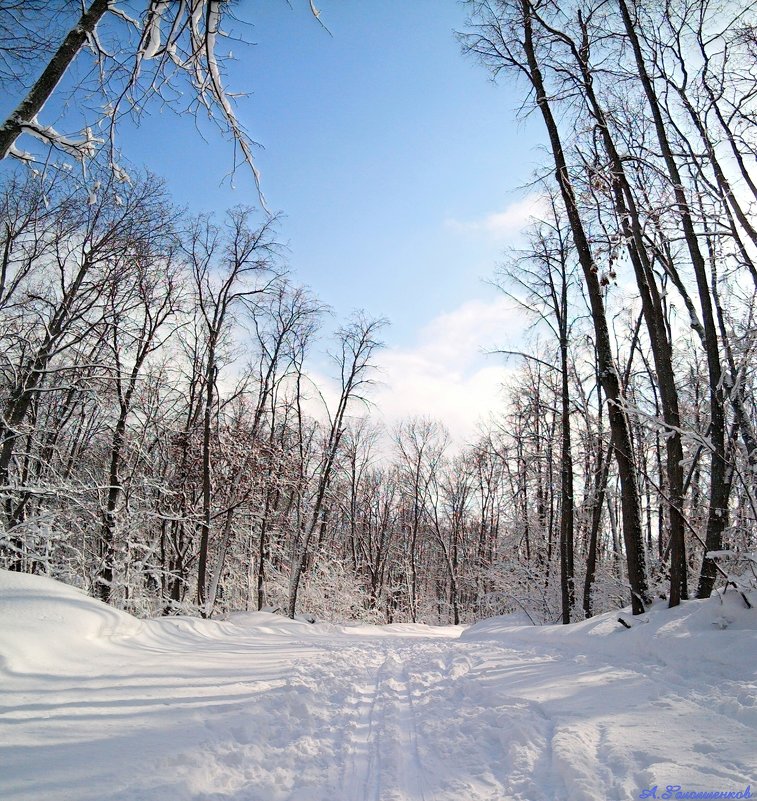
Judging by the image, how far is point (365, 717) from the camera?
4.23m

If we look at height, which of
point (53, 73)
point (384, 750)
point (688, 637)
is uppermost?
point (53, 73)

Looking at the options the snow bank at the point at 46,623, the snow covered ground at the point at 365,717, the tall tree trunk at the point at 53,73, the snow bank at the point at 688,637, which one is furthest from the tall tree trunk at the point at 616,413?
the snow bank at the point at 46,623

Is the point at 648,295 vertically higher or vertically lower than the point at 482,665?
higher

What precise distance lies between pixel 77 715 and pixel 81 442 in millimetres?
18078

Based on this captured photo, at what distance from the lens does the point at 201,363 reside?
603 inches

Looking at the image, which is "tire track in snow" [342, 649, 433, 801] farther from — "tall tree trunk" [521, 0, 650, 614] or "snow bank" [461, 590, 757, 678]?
"tall tree trunk" [521, 0, 650, 614]

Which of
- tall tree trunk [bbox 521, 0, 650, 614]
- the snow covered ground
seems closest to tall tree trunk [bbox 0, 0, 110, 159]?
the snow covered ground

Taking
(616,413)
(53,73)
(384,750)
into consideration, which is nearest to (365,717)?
(384,750)

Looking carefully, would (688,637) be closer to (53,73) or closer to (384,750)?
(384,750)

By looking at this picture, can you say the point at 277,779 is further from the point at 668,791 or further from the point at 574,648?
the point at 574,648

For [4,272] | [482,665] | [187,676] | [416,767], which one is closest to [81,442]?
[4,272]

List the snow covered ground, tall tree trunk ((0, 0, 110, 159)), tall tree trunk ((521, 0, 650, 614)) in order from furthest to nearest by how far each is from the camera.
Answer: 1. tall tree trunk ((521, 0, 650, 614))
2. tall tree trunk ((0, 0, 110, 159))
3. the snow covered ground

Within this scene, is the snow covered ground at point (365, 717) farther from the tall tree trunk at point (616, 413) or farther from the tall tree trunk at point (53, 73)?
the tall tree trunk at point (53, 73)

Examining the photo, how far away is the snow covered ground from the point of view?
2672mm
